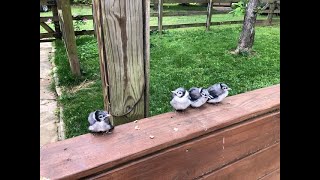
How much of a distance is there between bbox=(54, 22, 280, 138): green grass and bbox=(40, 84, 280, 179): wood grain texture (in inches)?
63.3

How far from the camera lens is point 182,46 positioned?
18.1 feet

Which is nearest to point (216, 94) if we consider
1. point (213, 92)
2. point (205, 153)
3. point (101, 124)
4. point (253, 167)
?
point (213, 92)

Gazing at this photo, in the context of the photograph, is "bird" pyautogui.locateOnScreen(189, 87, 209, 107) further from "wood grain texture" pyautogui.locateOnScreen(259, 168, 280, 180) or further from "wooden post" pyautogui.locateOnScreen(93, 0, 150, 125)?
"wood grain texture" pyautogui.locateOnScreen(259, 168, 280, 180)

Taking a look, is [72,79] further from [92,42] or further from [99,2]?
[99,2]

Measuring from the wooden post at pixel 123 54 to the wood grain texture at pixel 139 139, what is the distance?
0.32 ft

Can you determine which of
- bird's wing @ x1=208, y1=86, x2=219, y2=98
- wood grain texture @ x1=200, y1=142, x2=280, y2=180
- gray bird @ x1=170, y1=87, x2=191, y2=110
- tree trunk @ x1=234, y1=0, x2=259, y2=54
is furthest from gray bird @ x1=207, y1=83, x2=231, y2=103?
tree trunk @ x1=234, y1=0, x2=259, y2=54

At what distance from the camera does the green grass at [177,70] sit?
3.20 metres

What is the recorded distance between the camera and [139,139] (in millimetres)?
1013

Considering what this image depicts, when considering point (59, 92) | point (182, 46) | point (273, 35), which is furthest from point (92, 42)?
point (273, 35)

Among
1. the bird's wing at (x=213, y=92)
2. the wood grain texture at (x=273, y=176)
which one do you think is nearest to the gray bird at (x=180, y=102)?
the bird's wing at (x=213, y=92)

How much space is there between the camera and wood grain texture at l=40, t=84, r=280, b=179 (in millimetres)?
870

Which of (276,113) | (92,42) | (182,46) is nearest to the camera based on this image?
(276,113)
